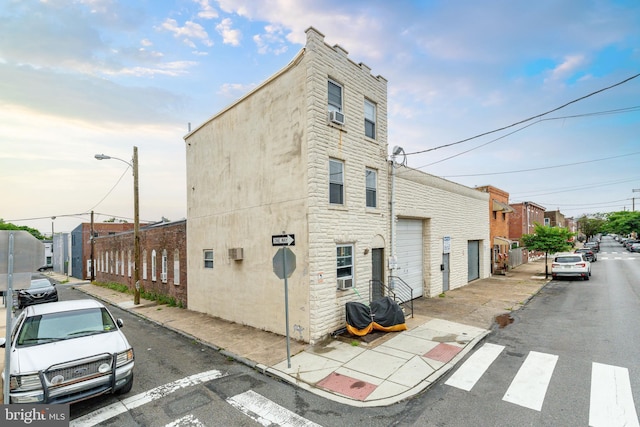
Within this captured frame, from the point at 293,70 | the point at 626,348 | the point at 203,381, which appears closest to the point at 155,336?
the point at 203,381

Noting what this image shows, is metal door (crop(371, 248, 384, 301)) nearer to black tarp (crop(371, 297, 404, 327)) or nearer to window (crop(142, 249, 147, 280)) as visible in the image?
black tarp (crop(371, 297, 404, 327))

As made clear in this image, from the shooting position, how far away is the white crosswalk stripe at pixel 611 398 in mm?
5074

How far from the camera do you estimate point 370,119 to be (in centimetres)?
1198

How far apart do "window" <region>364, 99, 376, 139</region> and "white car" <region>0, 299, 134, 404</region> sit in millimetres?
9643

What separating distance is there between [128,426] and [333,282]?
5.89 metres

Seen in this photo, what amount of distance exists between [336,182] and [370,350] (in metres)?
5.01

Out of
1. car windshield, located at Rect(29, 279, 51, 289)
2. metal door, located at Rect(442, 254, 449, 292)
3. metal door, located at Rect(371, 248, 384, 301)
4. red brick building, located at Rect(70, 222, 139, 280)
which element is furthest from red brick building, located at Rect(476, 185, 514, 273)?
red brick building, located at Rect(70, 222, 139, 280)

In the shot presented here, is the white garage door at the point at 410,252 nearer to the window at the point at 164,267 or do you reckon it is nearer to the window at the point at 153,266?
the window at the point at 164,267

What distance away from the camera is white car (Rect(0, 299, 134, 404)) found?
5395 mm

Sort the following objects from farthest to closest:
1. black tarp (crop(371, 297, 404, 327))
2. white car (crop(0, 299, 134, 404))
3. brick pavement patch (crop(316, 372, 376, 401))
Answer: black tarp (crop(371, 297, 404, 327)) < brick pavement patch (crop(316, 372, 376, 401)) < white car (crop(0, 299, 134, 404))

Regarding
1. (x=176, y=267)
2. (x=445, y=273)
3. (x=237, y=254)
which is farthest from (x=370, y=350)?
(x=176, y=267)

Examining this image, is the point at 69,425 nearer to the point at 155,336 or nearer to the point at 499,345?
the point at 155,336

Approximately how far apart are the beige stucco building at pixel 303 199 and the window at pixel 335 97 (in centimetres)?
4

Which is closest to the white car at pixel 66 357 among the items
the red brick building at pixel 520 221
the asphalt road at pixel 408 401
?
the asphalt road at pixel 408 401
